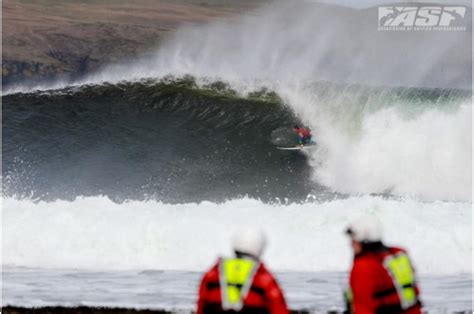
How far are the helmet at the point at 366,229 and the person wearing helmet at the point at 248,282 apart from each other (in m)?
0.56

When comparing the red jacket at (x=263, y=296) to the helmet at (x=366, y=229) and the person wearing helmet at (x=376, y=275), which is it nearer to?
the person wearing helmet at (x=376, y=275)

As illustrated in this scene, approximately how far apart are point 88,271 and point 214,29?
33.2 meters

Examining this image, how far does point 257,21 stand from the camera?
149 ft

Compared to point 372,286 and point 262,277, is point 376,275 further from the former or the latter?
point 262,277

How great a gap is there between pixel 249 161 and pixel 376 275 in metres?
16.5

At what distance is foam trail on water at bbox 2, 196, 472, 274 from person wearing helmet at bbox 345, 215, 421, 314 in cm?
615

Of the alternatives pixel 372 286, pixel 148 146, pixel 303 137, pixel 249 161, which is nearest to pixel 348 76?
pixel 303 137

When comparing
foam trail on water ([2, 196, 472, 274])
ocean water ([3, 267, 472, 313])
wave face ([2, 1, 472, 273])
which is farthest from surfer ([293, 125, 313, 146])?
ocean water ([3, 267, 472, 313])

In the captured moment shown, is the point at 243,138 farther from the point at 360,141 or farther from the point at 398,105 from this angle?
the point at 398,105

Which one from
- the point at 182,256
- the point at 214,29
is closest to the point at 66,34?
the point at 214,29

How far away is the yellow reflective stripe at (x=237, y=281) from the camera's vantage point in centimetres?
354

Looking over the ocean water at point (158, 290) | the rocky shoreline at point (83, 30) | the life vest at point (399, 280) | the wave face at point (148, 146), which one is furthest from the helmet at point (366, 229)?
the rocky shoreline at point (83, 30)

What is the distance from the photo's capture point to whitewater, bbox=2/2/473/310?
34.2 ft

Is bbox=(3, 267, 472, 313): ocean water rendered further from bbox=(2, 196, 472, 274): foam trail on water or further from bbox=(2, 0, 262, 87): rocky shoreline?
bbox=(2, 0, 262, 87): rocky shoreline
